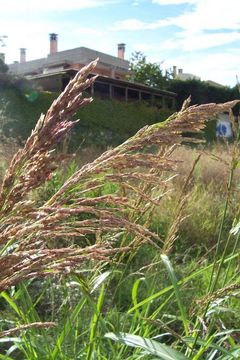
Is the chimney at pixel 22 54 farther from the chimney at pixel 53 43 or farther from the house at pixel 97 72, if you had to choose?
the chimney at pixel 53 43

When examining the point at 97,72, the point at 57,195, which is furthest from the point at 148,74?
the point at 57,195

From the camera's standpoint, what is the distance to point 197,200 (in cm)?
722

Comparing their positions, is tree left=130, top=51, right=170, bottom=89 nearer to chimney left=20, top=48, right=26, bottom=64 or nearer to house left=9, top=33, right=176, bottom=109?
house left=9, top=33, right=176, bottom=109

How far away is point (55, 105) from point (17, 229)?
0.22 metres

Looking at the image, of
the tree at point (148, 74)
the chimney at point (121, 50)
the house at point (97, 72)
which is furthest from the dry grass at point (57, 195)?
the chimney at point (121, 50)

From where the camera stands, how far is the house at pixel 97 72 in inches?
1346

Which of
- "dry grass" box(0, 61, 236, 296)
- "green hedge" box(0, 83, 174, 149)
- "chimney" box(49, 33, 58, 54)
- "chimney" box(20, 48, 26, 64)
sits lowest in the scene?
"green hedge" box(0, 83, 174, 149)

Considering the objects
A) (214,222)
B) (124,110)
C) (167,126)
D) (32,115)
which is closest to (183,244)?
(214,222)

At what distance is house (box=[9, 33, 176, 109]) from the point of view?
3419 cm

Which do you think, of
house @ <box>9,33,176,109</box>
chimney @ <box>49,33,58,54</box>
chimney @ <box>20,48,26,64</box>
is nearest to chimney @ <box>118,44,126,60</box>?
house @ <box>9,33,176,109</box>

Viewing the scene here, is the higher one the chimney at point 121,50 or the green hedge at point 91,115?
the chimney at point 121,50

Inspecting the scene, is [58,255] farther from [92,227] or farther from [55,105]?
[55,105]

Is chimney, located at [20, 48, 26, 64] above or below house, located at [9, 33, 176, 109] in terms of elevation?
above

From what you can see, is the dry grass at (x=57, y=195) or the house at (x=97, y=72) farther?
the house at (x=97, y=72)
